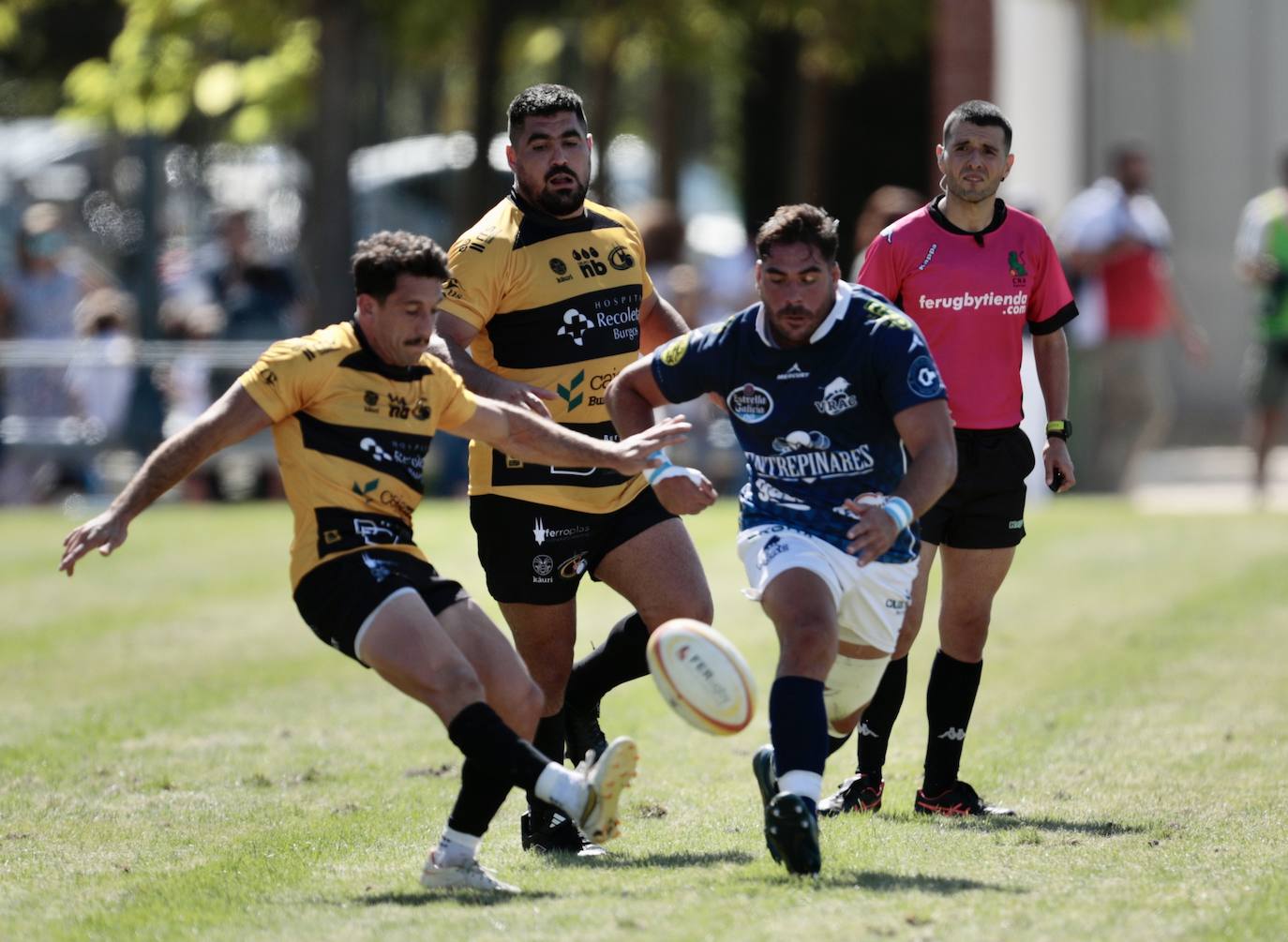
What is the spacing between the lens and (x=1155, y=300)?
58.9 ft

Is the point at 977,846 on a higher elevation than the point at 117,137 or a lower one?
lower

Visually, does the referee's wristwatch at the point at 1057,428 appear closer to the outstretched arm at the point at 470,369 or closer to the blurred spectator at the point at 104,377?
the outstretched arm at the point at 470,369

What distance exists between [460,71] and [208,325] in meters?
12.9

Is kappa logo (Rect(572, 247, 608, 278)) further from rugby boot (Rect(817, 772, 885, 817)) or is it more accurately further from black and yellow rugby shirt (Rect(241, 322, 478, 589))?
rugby boot (Rect(817, 772, 885, 817))

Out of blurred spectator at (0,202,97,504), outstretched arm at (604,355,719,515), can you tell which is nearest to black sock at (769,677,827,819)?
outstretched arm at (604,355,719,515)

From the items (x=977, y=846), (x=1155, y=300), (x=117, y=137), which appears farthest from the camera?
(x=117, y=137)

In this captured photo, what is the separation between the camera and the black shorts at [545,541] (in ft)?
23.6

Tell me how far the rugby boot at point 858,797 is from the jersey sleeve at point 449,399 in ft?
6.81

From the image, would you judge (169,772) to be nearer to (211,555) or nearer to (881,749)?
(881,749)

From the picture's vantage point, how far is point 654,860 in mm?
6805

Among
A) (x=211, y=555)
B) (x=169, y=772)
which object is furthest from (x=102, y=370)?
(x=169, y=772)

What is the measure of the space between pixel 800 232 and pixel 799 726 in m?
1.43

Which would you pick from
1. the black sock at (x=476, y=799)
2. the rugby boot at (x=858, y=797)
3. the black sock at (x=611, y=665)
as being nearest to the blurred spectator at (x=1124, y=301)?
the rugby boot at (x=858, y=797)

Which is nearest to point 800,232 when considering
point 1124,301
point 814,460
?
point 814,460
